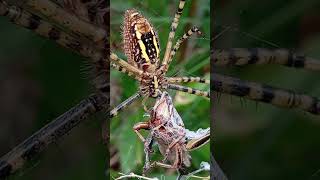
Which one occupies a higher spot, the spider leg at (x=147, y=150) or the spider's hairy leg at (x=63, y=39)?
the spider's hairy leg at (x=63, y=39)

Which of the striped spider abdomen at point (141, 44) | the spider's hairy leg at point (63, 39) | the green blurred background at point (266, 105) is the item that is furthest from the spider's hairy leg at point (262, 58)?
the spider's hairy leg at point (63, 39)

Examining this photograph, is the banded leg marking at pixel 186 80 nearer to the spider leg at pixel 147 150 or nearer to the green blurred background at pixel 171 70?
the green blurred background at pixel 171 70

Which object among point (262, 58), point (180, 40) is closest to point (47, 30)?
point (180, 40)

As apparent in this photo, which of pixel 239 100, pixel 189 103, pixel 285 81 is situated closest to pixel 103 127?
pixel 189 103

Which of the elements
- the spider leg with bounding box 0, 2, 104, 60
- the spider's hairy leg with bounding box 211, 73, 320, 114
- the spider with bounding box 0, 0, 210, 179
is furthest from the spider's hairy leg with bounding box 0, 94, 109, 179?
the spider's hairy leg with bounding box 211, 73, 320, 114

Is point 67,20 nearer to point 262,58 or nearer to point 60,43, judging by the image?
A: point 60,43
